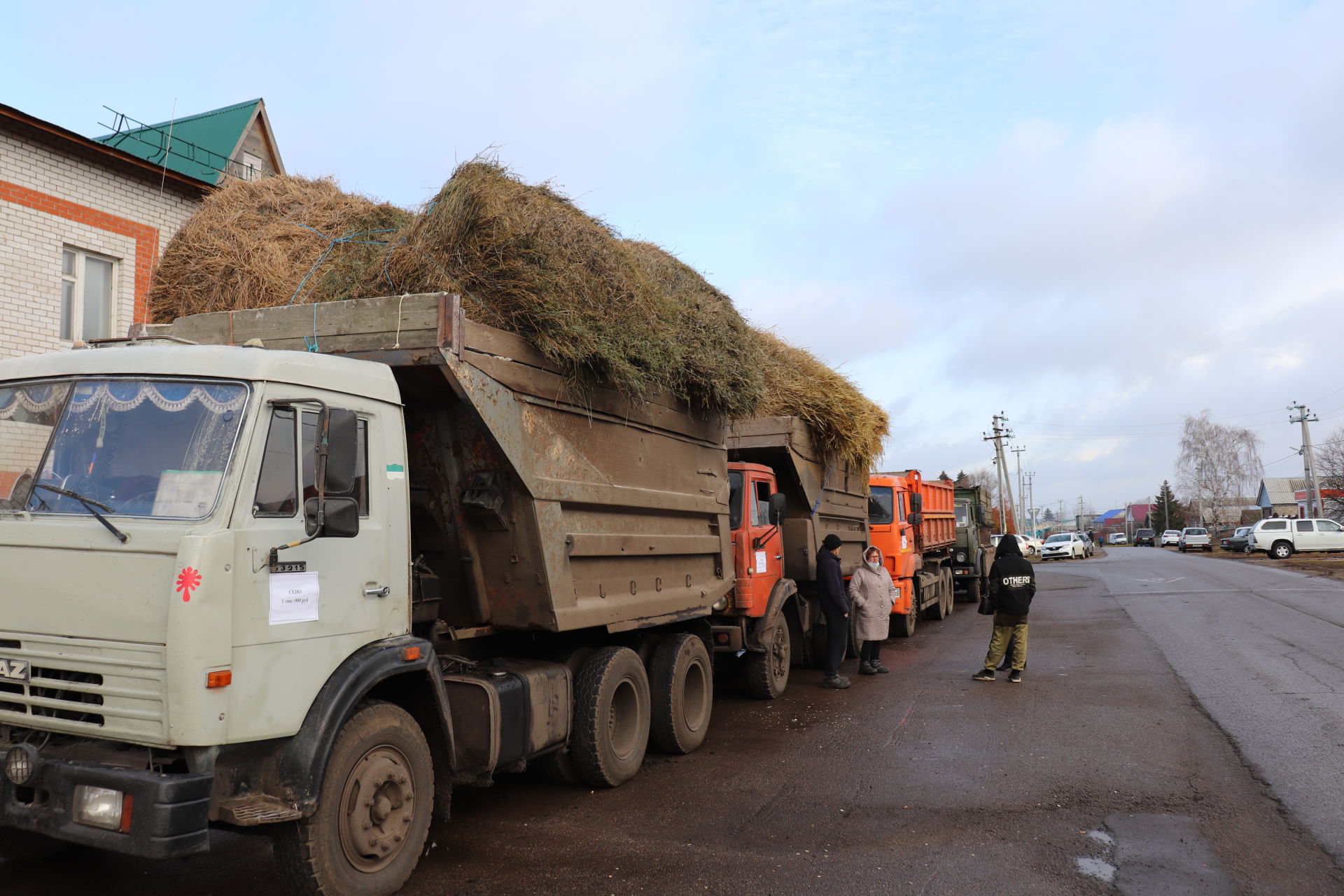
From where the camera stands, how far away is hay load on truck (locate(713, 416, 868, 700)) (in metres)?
8.66

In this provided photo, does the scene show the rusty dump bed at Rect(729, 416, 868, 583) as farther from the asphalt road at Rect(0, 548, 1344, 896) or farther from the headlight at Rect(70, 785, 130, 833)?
the headlight at Rect(70, 785, 130, 833)

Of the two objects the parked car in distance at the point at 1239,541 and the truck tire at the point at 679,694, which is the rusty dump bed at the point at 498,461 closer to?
the truck tire at the point at 679,694

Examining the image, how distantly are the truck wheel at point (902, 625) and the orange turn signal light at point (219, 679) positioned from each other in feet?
39.9

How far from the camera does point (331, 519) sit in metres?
3.78

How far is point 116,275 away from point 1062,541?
43.2 meters

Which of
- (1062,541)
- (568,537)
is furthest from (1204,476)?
(568,537)

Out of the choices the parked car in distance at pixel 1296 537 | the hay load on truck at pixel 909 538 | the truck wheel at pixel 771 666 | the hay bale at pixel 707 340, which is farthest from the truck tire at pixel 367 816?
the parked car in distance at pixel 1296 537

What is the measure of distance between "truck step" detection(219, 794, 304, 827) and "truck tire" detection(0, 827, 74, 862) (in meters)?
1.47

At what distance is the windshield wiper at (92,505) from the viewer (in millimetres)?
3480

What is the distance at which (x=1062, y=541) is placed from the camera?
45.8m

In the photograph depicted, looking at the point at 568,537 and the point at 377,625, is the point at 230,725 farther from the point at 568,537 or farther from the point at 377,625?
the point at 568,537

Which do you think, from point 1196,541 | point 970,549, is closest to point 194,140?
point 970,549

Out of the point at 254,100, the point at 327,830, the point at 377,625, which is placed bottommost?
the point at 327,830

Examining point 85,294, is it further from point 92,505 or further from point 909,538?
point 909,538
